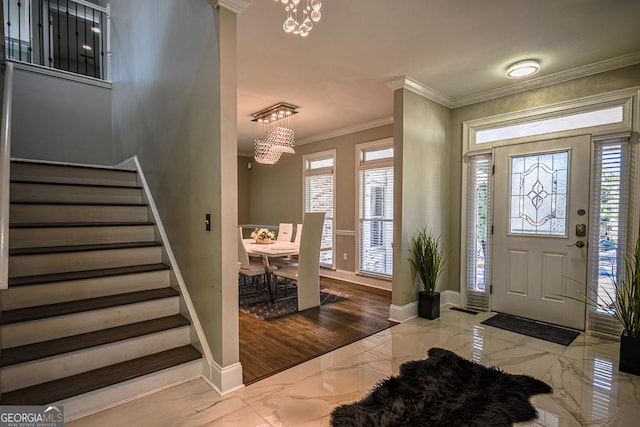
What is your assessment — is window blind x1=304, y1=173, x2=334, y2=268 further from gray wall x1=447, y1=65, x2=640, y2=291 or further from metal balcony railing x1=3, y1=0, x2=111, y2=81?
metal balcony railing x1=3, y1=0, x2=111, y2=81

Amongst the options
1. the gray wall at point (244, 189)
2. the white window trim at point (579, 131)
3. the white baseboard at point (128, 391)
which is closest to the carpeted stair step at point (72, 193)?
the white baseboard at point (128, 391)

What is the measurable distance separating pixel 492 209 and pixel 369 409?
285 centimetres

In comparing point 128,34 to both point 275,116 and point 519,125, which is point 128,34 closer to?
point 275,116

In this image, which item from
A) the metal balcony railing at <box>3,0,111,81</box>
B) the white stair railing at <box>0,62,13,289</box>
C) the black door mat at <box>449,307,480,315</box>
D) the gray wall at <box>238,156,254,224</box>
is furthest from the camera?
the gray wall at <box>238,156,254,224</box>

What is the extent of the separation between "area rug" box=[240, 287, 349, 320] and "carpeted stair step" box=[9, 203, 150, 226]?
5.25ft

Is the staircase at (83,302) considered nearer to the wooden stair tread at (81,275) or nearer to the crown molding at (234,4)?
the wooden stair tread at (81,275)

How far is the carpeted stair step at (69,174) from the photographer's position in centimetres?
313

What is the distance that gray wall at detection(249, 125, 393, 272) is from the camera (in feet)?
17.7

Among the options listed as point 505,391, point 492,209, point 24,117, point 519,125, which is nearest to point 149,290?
point 505,391

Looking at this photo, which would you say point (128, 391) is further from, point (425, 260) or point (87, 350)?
point (425, 260)

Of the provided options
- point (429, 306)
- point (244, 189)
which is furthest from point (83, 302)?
point (244, 189)

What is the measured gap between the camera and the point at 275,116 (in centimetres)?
455

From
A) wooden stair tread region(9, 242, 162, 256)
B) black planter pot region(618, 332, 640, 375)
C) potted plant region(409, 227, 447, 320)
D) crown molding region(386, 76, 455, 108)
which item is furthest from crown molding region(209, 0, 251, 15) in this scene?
black planter pot region(618, 332, 640, 375)

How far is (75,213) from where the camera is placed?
2918 mm
